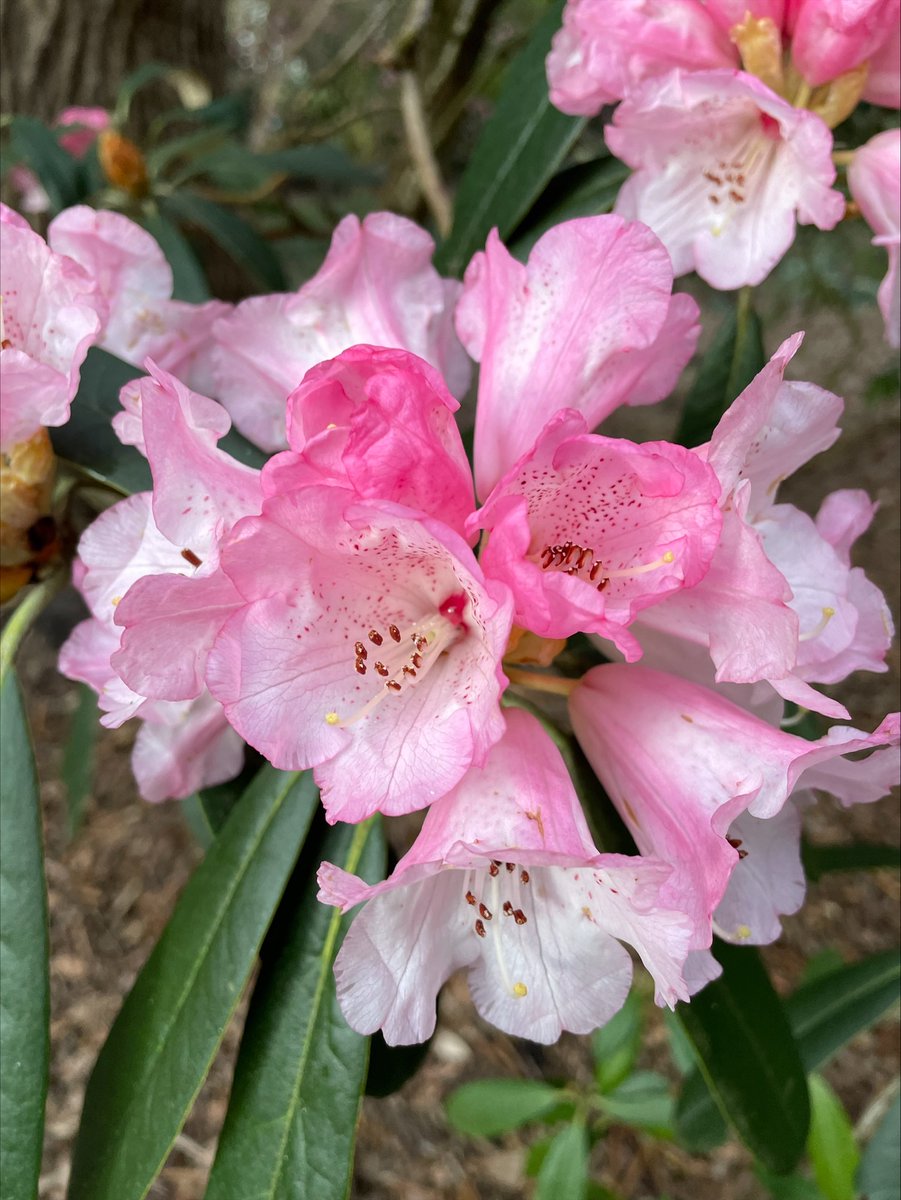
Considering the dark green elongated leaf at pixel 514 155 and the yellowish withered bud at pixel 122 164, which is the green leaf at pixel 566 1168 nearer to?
Result: the dark green elongated leaf at pixel 514 155

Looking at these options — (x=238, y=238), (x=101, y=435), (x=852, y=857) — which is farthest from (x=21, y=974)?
(x=238, y=238)

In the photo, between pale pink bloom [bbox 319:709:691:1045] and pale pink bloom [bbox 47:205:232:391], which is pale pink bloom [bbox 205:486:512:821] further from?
pale pink bloom [bbox 47:205:232:391]

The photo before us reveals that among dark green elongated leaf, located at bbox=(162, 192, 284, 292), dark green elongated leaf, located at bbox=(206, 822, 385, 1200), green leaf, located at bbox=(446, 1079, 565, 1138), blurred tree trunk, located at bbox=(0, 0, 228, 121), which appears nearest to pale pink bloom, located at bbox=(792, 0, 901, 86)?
dark green elongated leaf, located at bbox=(206, 822, 385, 1200)

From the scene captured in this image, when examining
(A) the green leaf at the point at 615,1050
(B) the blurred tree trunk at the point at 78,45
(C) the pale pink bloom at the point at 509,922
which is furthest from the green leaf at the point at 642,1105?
(B) the blurred tree trunk at the point at 78,45

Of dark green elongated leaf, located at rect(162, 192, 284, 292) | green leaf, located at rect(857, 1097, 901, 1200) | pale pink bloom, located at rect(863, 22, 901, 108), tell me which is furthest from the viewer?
dark green elongated leaf, located at rect(162, 192, 284, 292)

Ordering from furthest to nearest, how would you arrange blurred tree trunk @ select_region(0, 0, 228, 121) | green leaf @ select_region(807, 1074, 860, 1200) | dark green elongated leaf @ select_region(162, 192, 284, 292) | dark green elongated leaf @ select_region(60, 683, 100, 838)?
blurred tree trunk @ select_region(0, 0, 228, 121) → dark green elongated leaf @ select_region(60, 683, 100, 838) → dark green elongated leaf @ select_region(162, 192, 284, 292) → green leaf @ select_region(807, 1074, 860, 1200)

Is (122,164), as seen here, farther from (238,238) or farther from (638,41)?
(638,41)
